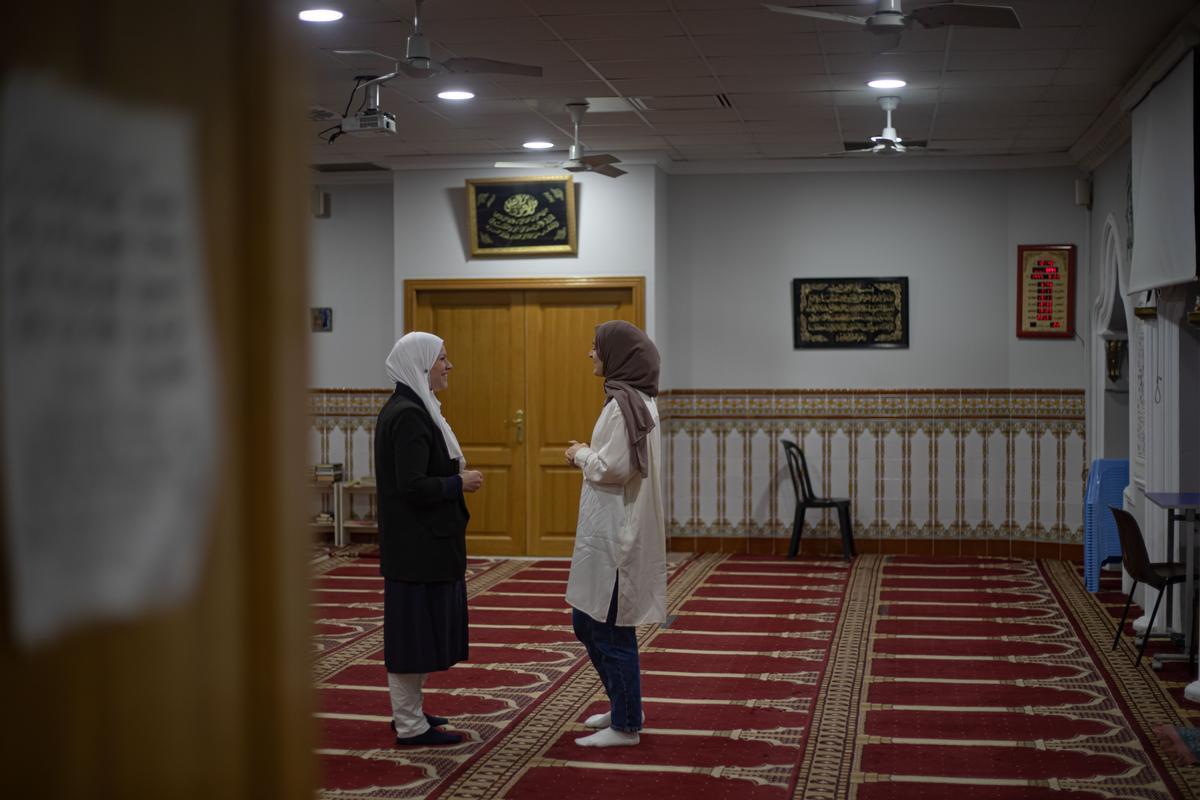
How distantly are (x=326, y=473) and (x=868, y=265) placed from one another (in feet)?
15.2

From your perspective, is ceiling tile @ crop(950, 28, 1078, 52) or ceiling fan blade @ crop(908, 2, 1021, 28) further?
ceiling tile @ crop(950, 28, 1078, 52)

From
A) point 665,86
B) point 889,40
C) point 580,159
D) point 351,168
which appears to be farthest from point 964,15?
point 351,168

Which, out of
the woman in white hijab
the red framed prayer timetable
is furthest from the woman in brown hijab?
the red framed prayer timetable

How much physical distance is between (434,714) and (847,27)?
3.58m

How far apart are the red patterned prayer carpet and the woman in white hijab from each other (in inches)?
16.9

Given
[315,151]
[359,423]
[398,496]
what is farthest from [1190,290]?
[359,423]

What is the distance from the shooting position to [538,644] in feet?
22.5

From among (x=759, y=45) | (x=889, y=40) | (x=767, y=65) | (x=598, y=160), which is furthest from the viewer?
(x=598, y=160)

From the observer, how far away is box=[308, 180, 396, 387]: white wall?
11.0 meters

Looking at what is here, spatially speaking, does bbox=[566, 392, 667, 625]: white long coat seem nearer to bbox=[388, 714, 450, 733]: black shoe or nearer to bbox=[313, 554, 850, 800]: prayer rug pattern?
bbox=[313, 554, 850, 800]: prayer rug pattern

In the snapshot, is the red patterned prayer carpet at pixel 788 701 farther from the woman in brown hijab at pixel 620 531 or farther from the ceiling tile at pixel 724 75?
the ceiling tile at pixel 724 75

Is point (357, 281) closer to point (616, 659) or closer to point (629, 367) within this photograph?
point (629, 367)

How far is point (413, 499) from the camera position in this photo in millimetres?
4660

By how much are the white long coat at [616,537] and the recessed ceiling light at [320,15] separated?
2236 millimetres
